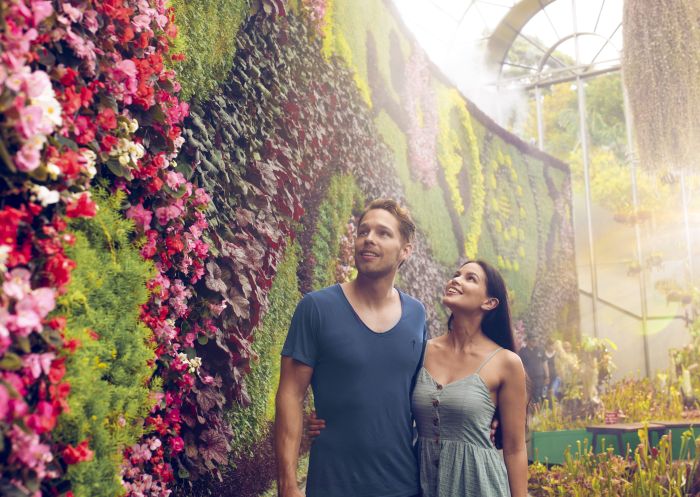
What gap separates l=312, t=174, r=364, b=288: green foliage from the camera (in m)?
4.34

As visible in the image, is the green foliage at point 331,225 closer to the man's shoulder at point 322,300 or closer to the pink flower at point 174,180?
the man's shoulder at point 322,300

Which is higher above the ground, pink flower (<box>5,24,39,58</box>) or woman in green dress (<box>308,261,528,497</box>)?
pink flower (<box>5,24,39,58</box>)

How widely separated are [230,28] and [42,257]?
1.91 metres

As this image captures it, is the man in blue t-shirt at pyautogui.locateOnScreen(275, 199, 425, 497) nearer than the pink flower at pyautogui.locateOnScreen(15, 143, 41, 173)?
No

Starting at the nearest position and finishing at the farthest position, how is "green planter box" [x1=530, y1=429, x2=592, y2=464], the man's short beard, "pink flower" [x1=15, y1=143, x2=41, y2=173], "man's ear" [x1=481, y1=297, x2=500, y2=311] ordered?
"pink flower" [x1=15, y1=143, x2=41, y2=173]
the man's short beard
"man's ear" [x1=481, y1=297, x2=500, y2=311]
"green planter box" [x1=530, y1=429, x2=592, y2=464]

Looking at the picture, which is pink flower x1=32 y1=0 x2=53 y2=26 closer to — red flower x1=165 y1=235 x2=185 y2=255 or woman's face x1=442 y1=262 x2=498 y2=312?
red flower x1=165 y1=235 x2=185 y2=255

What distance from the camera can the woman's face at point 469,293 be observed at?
2676 millimetres

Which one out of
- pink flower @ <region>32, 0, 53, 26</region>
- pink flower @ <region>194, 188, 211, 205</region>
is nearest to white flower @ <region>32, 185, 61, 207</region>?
pink flower @ <region>32, 0, 53, 26</region>

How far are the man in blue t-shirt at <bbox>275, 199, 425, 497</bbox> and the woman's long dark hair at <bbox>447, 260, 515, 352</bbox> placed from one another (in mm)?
472

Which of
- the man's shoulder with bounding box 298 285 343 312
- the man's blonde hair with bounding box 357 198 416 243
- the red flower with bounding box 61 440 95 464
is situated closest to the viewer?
the red flower with bounding box 61 440 95 464

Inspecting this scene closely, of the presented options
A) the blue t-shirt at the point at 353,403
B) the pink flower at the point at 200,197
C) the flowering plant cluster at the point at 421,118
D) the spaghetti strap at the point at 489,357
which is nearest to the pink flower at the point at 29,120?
the pink flower at the point at 200,197

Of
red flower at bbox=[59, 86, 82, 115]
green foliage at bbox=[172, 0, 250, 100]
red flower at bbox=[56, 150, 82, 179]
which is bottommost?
red flower at bbox=[56, 150, 82, 179]

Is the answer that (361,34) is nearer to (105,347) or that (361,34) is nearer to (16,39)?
(105,347)

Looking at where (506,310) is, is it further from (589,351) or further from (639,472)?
(589,351)
